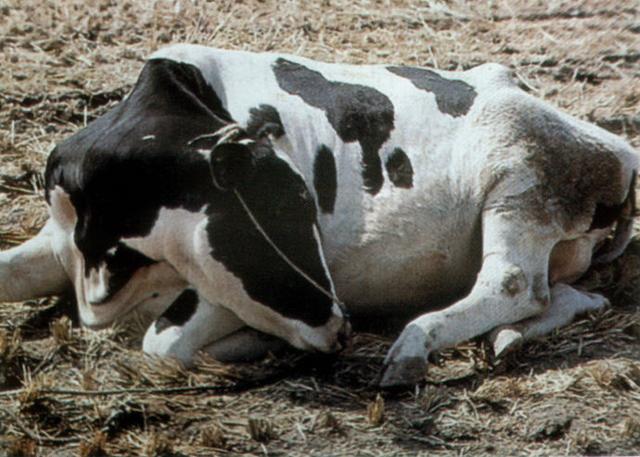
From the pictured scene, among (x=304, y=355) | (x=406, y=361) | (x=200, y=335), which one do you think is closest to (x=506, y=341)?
(x=406, y=361)

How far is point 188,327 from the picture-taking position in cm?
612

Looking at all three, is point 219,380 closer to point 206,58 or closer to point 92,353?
point 92,353

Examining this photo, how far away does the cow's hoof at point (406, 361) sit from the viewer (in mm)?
5988

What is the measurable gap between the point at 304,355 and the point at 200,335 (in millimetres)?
342

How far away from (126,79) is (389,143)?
1.49 metres

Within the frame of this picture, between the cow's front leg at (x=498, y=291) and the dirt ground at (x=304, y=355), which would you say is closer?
the dirt ground at (x=304, y=355)

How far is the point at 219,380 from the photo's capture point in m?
6.03

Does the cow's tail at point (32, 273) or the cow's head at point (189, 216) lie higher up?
the cow's head at point (189, 216)

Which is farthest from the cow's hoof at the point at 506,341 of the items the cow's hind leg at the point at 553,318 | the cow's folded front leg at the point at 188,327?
the cow's folded front leg at the point at 188,327

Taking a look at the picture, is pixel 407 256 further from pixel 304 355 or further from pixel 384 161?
pixel 304 355

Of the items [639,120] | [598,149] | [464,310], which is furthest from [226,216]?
[639,120]

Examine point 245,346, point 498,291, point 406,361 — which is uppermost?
point 498,291

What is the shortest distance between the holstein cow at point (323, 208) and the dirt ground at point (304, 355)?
0.11m

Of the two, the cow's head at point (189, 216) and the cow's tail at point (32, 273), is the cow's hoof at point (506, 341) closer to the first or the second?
the cow's head at point (189, 216)
